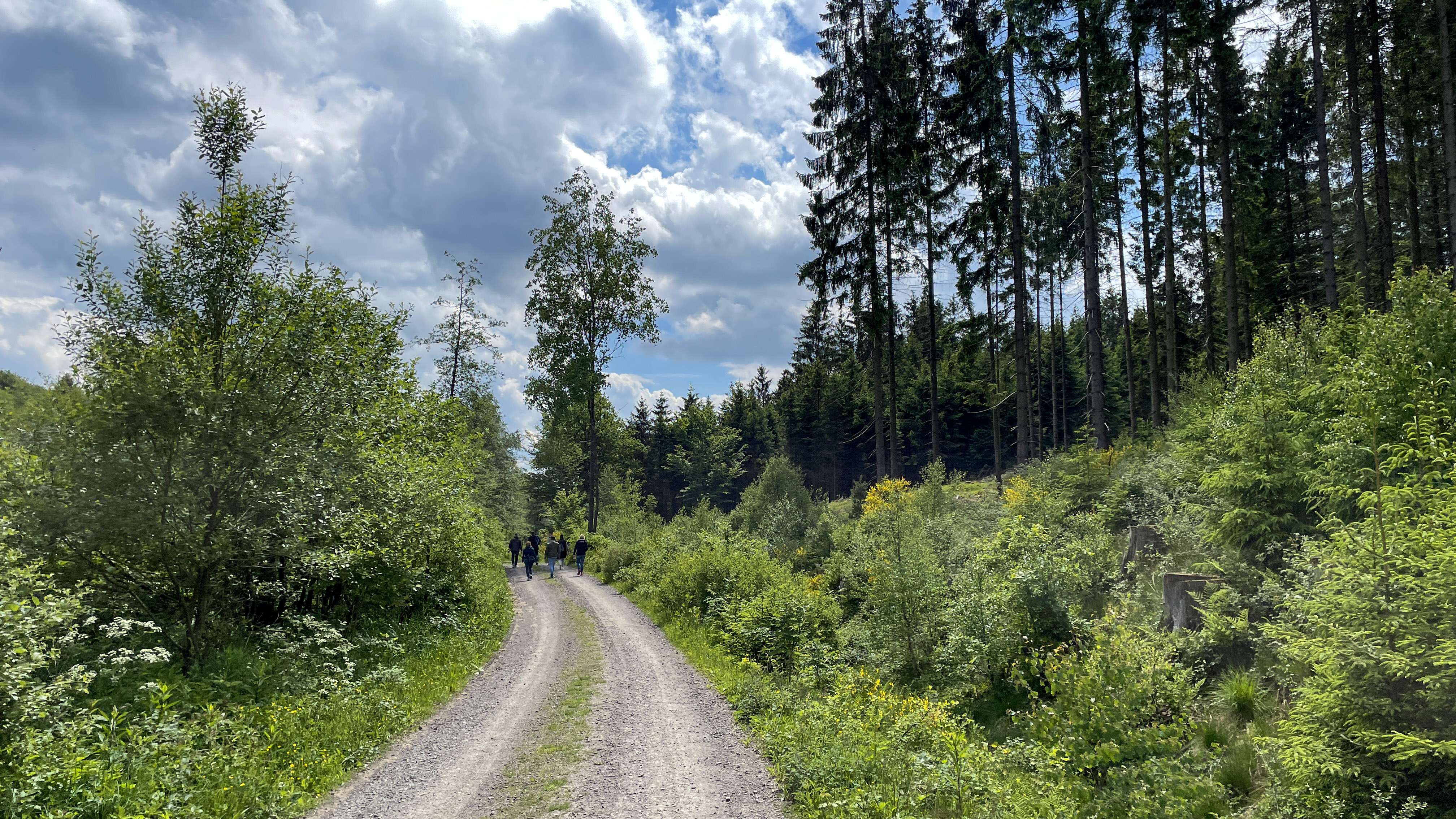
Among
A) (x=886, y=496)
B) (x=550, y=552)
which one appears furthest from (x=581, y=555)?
(x=886, y=496)

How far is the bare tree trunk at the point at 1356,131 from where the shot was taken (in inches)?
752

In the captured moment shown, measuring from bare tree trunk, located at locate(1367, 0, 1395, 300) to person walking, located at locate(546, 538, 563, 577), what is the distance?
30266 millimetres

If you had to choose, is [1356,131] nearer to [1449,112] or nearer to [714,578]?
[1449,112]

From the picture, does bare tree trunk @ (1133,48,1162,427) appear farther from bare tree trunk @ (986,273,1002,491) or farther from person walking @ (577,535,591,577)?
person walking @ (577,535,591,577)

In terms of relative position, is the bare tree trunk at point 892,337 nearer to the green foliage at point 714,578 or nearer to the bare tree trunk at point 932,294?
the bare tree trunk at point 932,294

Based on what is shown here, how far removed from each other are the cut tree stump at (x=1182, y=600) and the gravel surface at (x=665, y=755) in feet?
17.9

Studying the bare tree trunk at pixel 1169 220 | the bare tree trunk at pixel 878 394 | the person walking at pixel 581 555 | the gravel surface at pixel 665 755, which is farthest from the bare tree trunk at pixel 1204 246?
the person walking at pixel 581 555

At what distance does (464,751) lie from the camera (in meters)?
8.30

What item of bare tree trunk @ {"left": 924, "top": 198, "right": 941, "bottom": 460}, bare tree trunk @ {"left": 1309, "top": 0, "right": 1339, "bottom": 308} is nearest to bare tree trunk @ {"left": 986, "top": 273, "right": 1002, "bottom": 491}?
bare tree trunk @ {"left": 924, "top": 198, "right": 941, "bottom": 460}

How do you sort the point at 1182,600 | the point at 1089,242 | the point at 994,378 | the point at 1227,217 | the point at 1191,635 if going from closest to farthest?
the point at 1191,635 → the point at 1182,600 → the point at 1089,242 → the point at 1227,217 → the point at 994,378

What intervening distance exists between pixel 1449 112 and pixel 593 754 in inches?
1004

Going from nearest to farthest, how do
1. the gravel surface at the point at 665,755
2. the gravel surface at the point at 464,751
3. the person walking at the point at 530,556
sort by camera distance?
the gravel surface at the point at 464,751 < the gravel surface at the point at 665,755 < the person walking at the point at 530,556

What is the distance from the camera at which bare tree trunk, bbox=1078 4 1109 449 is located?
1792cm

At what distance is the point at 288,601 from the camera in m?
11.8
